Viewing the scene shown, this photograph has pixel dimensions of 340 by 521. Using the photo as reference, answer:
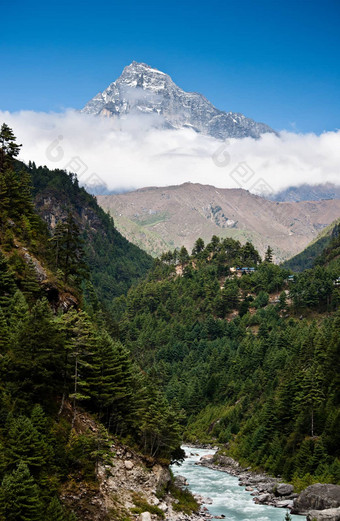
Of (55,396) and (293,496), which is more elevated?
(55,396)

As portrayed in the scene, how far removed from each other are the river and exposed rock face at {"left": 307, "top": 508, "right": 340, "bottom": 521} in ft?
11.2

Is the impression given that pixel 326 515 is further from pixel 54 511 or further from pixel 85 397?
pixel 54 511

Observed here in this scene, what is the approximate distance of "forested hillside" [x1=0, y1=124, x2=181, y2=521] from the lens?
4456cm

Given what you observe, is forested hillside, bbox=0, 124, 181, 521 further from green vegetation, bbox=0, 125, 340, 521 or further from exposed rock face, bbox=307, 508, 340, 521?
exposed rock face, bbox=307, 508, 340, 521

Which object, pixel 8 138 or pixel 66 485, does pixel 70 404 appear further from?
pixel 8 138

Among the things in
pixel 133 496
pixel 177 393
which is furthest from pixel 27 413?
pixel 177 393

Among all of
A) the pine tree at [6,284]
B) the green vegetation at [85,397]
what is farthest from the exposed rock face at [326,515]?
the pine tree at [6,284]

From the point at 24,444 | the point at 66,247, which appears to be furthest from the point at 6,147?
the point at 24,444

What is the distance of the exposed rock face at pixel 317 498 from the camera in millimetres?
69562

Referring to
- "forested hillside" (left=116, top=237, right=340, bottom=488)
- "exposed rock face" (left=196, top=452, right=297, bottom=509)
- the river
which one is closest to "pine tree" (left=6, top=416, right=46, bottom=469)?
the river

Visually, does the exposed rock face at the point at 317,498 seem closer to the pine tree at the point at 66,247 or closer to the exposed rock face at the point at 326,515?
the exposed rock face at the point at 326,515

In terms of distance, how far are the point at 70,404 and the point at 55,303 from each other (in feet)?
70.2

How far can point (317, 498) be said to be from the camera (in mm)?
71188

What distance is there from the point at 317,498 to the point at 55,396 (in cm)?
4060
